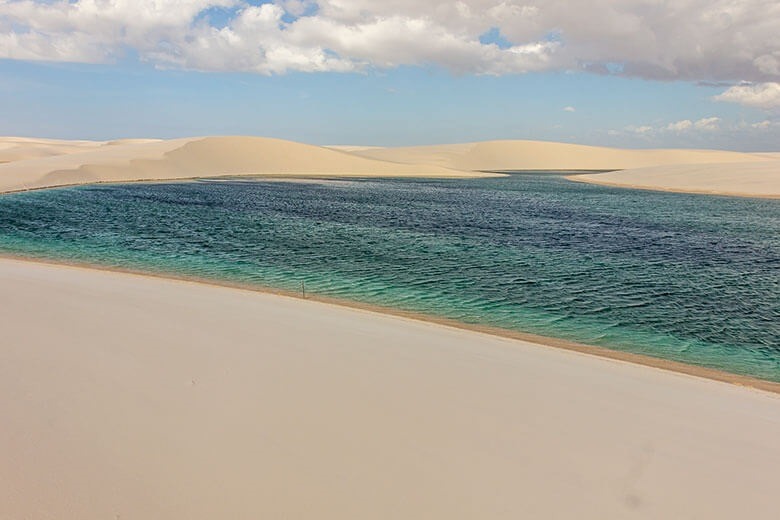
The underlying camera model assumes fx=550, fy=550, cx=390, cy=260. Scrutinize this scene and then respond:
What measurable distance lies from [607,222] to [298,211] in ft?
56.6

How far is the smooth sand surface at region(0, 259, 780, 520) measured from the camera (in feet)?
14.1

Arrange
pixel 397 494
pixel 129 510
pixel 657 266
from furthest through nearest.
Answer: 1. pixel 657 266
2. pixel 397 494
3. pixel 129 510

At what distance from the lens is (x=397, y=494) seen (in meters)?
4.39

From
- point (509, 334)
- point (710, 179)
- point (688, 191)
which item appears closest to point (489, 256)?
point (509, 334)

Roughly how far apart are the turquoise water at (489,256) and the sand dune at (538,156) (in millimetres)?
93484

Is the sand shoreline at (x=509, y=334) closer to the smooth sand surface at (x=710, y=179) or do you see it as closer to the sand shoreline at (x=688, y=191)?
the sand shoreline at (x=688, y=191)

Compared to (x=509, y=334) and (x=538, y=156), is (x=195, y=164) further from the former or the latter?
(x=538, y=156)

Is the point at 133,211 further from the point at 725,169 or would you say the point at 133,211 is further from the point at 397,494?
the point at 725,169

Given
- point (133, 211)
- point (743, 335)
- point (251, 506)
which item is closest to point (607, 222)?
point (743, 335)

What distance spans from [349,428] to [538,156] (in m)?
139

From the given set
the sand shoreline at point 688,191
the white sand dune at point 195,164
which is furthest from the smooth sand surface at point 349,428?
the sand shoreline at point 688,191

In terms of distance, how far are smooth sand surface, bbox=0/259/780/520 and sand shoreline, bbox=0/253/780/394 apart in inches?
31.1

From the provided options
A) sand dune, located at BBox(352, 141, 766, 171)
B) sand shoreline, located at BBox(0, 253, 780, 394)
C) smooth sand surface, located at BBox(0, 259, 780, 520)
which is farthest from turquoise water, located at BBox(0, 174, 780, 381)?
sand dune, located at BBox(352, 141, 766, 171)

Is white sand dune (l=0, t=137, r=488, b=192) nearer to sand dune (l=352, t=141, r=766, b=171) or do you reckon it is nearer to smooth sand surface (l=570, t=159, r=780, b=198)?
smooth sand surface (l=570, t=159, r=780, b=198)
